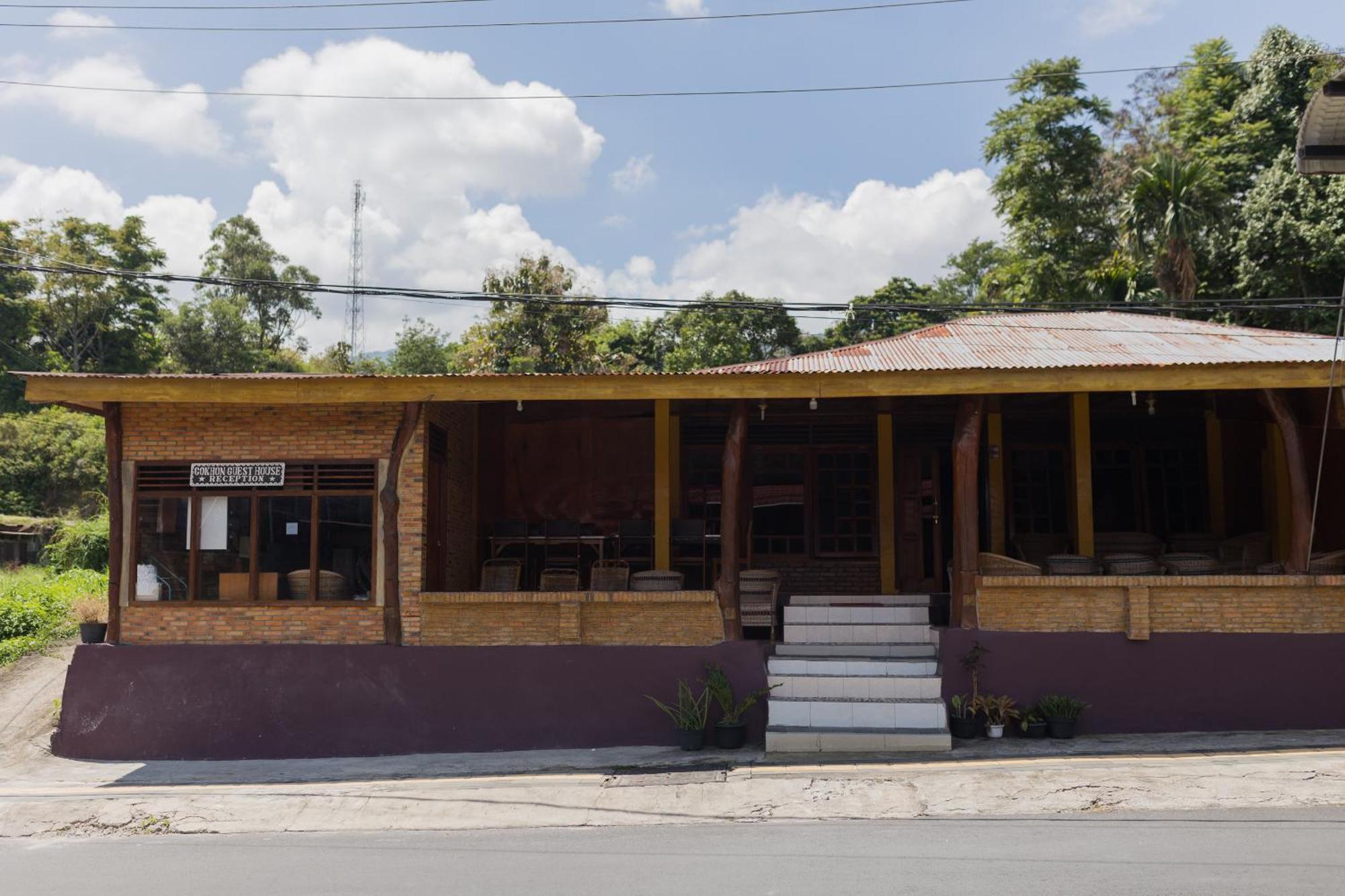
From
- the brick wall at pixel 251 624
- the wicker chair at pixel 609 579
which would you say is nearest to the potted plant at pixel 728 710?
the wicker chair at pixel 609 579

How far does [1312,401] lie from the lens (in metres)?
12.6

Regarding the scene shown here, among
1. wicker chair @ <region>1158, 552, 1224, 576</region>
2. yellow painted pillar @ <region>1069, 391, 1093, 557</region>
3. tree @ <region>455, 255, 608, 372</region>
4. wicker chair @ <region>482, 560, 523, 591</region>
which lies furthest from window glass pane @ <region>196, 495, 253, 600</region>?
tree @ <region>455, 255, 608, 372</region>

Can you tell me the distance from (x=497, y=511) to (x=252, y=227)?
38167 mm

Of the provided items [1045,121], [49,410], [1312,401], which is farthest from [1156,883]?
[49,410]

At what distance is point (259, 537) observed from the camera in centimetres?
1192

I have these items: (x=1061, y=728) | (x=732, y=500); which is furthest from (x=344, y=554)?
(x=1061, y=728)

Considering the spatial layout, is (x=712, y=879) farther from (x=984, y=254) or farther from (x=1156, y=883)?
(x=984, y=254)

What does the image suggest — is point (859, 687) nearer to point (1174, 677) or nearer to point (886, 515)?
point (1174, 677)

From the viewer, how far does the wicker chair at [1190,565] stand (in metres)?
11.8

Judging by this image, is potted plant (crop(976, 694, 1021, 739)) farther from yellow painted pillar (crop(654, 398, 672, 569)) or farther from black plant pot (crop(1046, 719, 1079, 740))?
yellow painted pillar (crop(654, 398, 672, 569))

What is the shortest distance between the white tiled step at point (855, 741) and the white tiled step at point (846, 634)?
4.79 ft

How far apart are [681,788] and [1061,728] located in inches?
153

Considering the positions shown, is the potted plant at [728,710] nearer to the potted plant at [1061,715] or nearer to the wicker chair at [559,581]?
the wicker chair at [559,581]

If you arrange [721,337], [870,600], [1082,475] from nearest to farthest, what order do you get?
[870,600] < [1082,475] < [721,337]
